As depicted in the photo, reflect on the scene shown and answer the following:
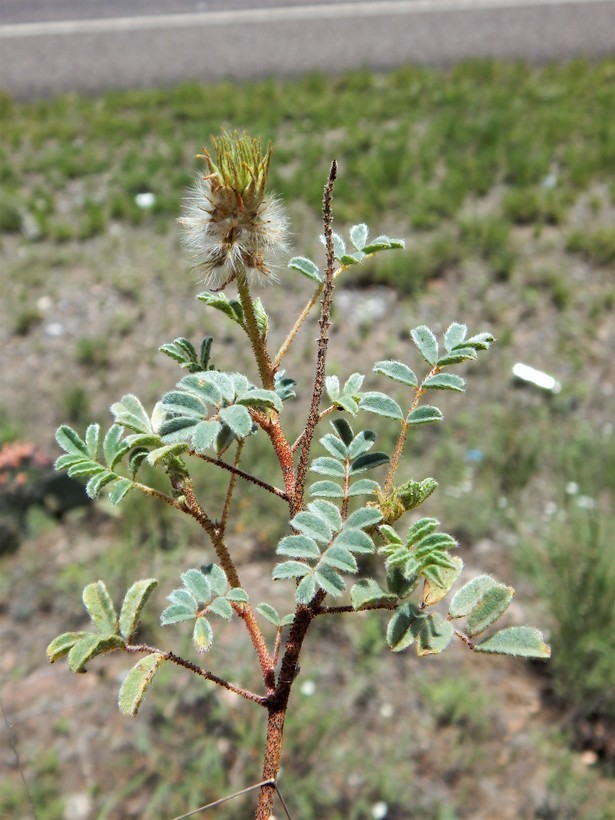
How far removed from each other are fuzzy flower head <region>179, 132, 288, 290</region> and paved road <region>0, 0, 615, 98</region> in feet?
21.9

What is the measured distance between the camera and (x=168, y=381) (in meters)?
3.60

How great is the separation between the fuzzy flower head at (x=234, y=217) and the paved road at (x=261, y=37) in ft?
21.9

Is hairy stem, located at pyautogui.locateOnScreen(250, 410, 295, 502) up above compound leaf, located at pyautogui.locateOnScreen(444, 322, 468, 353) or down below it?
below

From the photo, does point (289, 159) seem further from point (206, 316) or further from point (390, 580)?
point (390, 580)

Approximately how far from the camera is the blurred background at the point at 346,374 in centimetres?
221

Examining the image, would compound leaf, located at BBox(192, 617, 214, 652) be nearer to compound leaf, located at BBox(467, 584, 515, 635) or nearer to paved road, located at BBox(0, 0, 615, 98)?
compound leaf, located at BBox(467, 584, 515, 635)

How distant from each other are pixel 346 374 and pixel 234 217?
9.89 feet

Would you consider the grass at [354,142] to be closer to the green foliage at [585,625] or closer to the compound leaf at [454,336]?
the green foliage at [585,625]

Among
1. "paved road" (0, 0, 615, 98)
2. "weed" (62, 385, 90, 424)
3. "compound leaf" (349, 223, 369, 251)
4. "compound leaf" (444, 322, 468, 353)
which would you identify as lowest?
"weed" (62, 385, 90, 424)

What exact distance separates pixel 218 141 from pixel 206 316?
3377 mm

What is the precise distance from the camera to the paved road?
22.5ft

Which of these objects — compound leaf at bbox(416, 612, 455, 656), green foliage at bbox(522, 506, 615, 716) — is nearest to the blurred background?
green foliage at bbox(522, 506, 615, 716)

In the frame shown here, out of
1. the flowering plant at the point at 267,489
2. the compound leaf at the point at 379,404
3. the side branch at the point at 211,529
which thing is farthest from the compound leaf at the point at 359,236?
the side branch at the point at 211,529

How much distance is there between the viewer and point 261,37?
301 inches
